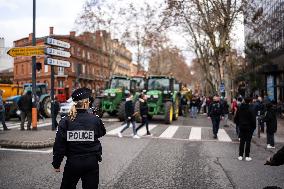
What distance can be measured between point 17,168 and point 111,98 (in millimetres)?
13858

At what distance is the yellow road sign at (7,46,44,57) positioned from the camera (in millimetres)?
12898

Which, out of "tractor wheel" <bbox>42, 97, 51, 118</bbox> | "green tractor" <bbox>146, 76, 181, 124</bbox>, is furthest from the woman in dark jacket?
"tractor wheel" <bbox>42, 97, 51, 118</bbox>

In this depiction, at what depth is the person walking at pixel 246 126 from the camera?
936 centimetres

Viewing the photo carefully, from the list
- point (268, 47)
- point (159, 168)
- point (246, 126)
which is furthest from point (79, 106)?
point (268, 47)

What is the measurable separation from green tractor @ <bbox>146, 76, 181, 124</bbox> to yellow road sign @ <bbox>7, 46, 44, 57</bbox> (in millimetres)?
8222

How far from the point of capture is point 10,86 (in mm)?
23234

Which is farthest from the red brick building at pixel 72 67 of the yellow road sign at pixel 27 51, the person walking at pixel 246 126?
the person walking at pixel 246 126

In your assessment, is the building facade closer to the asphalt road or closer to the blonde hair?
the asphalt road

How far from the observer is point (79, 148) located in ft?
13.1

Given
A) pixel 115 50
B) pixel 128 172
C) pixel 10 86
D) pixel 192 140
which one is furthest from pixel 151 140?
pixel 115 50

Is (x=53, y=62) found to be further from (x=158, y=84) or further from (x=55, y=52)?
(x=158, y=84)

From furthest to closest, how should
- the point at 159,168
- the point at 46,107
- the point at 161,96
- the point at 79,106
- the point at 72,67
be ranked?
the point at 72,67
the point at 46,107
the point at 161,96
the point at 159,168
the point at 79,106

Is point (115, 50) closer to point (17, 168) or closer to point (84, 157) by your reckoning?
point (17, 168)

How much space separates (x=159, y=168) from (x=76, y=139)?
14.0 ft
